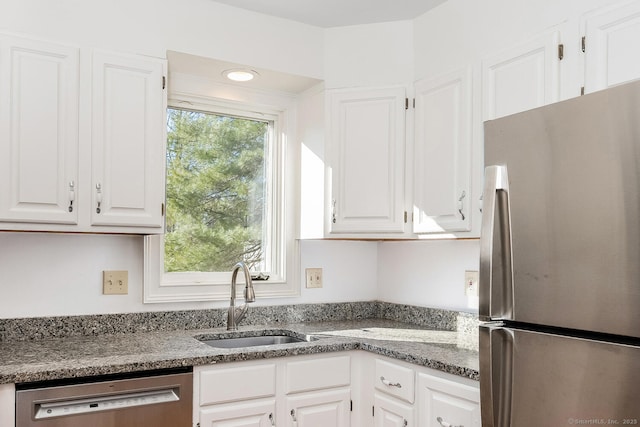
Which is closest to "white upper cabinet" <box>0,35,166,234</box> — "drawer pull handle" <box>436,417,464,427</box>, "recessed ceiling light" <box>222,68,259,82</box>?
"recessed ceiling light" <box>222,68,259,82</box>

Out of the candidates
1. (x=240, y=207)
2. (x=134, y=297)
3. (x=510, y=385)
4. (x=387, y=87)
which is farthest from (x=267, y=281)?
(x=510, y=385)

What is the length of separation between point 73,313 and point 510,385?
6.00 ft

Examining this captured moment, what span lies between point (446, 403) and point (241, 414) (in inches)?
30.1

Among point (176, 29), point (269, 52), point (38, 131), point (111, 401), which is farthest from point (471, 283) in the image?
point (38, 131)

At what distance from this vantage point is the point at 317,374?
2.22 meters

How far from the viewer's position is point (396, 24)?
8.66 ft

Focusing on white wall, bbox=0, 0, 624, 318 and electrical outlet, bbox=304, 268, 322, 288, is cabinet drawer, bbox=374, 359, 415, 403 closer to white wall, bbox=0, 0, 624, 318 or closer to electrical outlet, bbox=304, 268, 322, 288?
white wall, bbox=0, 0, 624, 318

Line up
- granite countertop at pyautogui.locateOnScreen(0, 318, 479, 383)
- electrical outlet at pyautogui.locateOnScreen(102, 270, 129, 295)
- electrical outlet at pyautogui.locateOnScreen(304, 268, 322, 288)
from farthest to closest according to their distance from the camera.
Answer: electrical outlet at pyautogui.locateOnScreen(304, 268, 322, 288) < electrical outlet at pyautogui.locateOnScreen(102, 270, 129, 295) < granite countertop at pyautogui.locateOnScreen(0, 318, 479, 383)

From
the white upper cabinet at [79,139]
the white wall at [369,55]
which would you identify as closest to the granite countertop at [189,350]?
the white upper cabinet at [79,139]

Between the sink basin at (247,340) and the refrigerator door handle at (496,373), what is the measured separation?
1162 millimetres

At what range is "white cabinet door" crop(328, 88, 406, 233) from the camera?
255 centimetres

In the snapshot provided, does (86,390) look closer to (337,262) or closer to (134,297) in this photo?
(134,297)

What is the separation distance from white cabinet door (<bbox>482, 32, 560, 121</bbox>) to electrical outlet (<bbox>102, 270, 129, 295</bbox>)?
1.70 metres

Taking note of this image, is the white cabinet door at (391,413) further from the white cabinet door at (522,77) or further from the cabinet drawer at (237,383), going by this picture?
the white cabinet door at (522,77)
